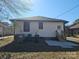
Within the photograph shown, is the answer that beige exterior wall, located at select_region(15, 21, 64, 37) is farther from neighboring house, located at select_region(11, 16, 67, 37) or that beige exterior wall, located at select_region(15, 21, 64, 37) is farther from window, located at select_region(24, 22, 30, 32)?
window, located at select_region(24, 22, 30, 32)

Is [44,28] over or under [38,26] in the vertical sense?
under

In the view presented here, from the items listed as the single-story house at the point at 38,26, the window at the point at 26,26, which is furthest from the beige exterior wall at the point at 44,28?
the window at the point at 26,26

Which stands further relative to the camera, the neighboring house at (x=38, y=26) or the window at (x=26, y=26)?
the window at (x=26, y=26)

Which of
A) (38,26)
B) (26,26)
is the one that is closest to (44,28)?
(38,26)

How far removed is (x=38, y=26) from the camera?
69.8ft

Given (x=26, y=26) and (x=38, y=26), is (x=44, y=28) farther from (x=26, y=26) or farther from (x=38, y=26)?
(x=26, y=26)

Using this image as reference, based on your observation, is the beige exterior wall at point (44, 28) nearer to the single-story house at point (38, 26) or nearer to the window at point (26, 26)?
the single-story house at point (38, 26)

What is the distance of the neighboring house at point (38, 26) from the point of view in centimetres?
2100

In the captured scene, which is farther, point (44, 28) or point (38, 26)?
point (44, 28)

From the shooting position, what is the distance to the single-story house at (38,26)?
68.8 ft

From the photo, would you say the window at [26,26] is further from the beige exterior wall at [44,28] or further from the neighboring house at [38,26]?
the beige exterior wall at [44,28]

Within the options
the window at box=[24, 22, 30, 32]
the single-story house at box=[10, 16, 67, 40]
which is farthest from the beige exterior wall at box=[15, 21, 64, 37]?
the window at box=[24, 22, 30, 32]

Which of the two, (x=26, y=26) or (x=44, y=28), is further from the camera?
(x=44, y=28)

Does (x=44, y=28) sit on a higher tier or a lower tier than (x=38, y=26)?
lower
